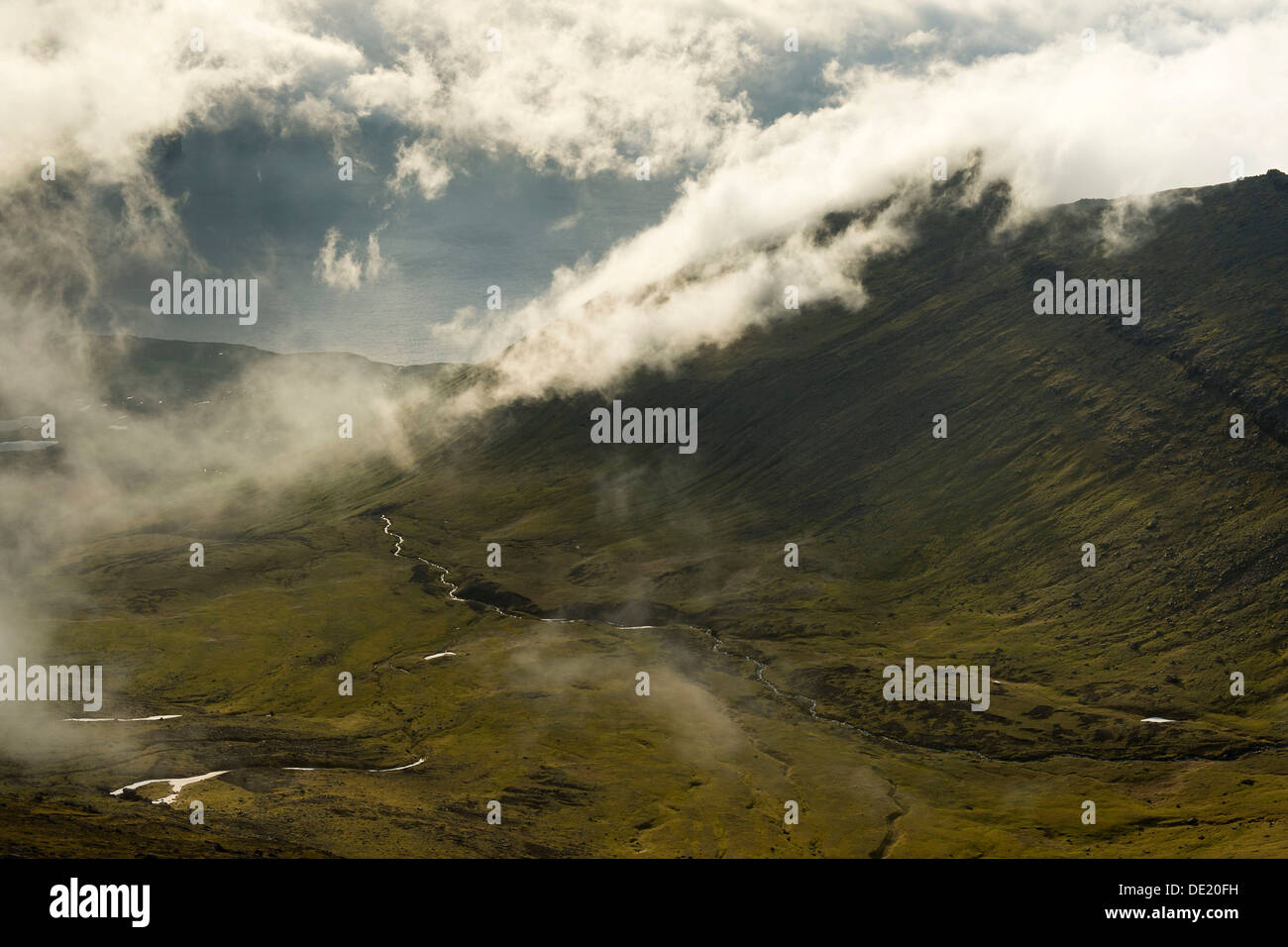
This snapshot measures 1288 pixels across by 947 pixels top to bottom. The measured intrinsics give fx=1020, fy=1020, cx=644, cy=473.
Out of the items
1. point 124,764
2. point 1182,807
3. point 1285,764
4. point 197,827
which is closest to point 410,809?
point 197,827

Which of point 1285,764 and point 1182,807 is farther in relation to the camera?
point 1285,764

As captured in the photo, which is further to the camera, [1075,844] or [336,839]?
[1075,844]
